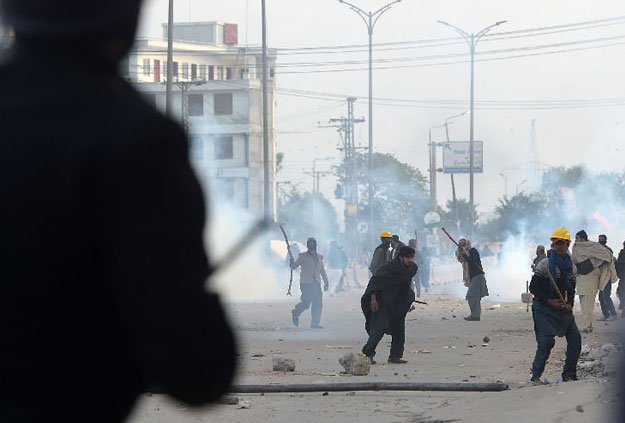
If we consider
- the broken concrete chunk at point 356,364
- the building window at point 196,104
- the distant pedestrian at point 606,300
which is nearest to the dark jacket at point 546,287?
the broken concrete chunk at point 356,364

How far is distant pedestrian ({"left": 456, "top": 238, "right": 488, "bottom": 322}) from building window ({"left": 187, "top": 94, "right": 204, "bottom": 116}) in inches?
2606

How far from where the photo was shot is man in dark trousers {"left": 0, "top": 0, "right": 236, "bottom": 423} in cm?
204

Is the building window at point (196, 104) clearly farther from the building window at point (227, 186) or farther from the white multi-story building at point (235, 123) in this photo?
the building window at point (227, 186)

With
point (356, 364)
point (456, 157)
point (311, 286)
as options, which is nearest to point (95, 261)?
point (356, 364)

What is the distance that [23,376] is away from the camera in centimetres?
208

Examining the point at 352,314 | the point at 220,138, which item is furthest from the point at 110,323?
the point at 220,138

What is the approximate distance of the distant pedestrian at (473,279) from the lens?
85.7 ft

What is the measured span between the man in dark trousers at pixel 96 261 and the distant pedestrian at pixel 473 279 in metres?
24.2

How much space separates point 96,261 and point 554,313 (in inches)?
473

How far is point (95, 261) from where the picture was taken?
2.07m

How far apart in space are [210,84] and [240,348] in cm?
9215

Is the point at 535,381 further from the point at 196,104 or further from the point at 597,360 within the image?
the point at 196,104

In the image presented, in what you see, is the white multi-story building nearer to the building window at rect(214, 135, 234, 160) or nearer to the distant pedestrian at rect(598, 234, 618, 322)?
the building window at rect(214, 135, 234, 160)

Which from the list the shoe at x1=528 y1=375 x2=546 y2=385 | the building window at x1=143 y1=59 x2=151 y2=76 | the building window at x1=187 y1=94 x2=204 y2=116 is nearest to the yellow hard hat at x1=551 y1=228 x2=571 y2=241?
the shoe at x1=528 y1=375 x2=546 y2=385
